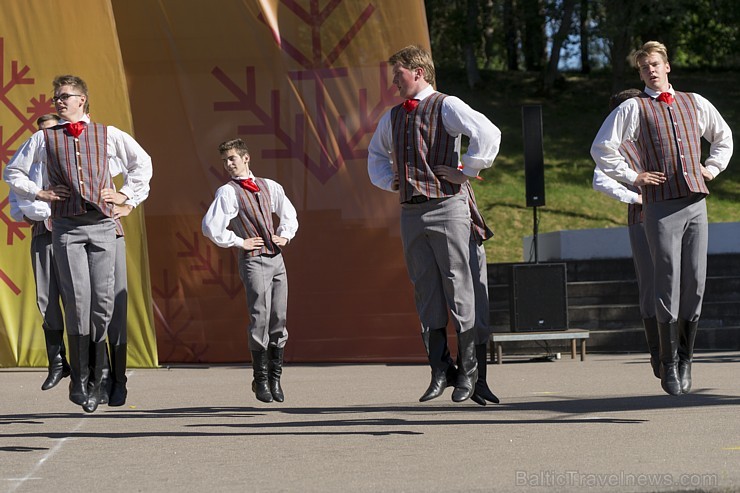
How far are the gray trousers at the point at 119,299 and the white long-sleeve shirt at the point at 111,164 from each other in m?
0.26

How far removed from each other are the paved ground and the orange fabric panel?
2279 mm

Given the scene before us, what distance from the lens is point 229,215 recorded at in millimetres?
7289

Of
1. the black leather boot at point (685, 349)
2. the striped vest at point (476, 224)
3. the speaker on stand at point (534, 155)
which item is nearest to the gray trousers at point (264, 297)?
the striped vest at point (476, 224)

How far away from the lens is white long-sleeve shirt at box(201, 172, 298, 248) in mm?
7199

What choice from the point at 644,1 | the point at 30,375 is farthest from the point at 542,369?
the point at 644,1

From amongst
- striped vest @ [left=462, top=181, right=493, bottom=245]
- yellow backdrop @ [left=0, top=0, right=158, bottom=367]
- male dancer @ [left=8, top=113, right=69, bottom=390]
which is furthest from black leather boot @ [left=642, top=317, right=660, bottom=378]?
yellow backdrop @ [left=0, top=0, right=158, bottom=367]

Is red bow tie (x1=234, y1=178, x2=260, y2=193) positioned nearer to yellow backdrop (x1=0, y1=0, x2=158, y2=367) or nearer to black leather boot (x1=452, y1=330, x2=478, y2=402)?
black leather boot (x1=452, y1=330, x2=478, y2=402)

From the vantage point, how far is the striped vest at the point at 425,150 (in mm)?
5891

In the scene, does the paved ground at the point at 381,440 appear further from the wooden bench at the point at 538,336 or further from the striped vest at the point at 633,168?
the wooden bench at the point at 538,336

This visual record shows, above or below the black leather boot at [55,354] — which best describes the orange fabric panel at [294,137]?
above

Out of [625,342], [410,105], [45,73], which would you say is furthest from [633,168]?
[625,342]

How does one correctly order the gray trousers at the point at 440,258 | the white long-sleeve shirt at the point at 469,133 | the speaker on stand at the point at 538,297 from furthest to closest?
1. the speaker on stand at the point at 538,297
2. the gray trousers at the point at 440,258
3. the white long-sleeve shirt at the point at 469,133

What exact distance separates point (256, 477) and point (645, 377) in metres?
4.97

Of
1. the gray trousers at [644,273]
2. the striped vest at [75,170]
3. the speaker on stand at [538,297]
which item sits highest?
the striped vest at [75,170]
